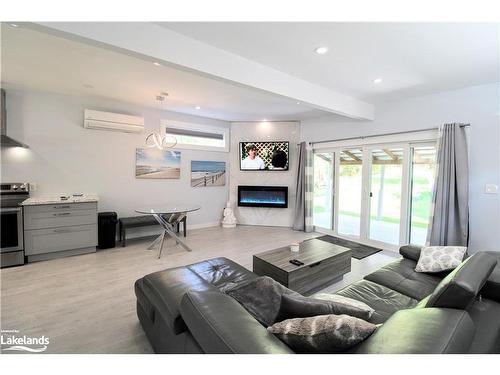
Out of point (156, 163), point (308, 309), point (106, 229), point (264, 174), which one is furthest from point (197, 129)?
point (308, 309)

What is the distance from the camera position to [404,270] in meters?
2.29

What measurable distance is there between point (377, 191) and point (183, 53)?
4.00 m

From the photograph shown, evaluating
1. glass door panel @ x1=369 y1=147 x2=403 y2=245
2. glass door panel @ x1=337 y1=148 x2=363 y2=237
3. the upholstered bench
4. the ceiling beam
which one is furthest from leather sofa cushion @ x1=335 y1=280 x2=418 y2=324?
the upholstered bench

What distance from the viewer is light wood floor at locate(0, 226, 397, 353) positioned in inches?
75.2

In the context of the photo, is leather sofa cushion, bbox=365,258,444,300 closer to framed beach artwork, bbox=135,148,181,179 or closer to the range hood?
framed beach artwork, bbox=135,148,181,179

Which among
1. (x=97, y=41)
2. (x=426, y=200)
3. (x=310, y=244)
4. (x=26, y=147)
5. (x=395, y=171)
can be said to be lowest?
(x=310, y=244)

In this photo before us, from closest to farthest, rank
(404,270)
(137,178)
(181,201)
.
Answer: (404,270) → (137,178) → (181,201)

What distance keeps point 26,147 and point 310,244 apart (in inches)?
183

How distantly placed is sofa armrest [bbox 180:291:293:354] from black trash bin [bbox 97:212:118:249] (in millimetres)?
3505

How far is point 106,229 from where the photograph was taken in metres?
4.00

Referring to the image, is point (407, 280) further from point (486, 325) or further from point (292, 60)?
point (292, 60)
